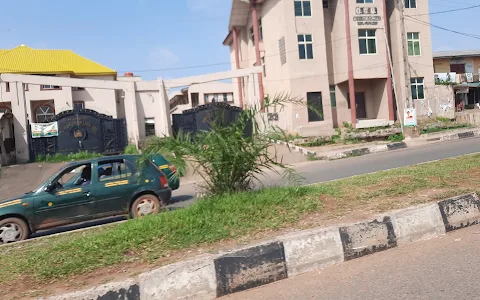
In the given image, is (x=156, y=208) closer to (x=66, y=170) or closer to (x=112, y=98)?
(x=66, y=170)

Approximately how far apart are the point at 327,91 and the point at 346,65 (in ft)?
8.19

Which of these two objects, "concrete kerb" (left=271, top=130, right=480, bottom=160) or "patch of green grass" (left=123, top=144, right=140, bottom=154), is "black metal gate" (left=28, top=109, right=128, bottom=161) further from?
"concrete kerb" (left=271, top=130, right=480, bottom=160)

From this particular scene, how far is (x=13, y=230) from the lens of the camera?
299 inches

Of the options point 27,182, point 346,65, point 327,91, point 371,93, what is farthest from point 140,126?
point 371,93

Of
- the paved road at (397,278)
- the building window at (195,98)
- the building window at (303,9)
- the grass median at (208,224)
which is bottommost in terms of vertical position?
the paved road at (397,278)

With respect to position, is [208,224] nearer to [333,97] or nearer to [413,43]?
[333,97]

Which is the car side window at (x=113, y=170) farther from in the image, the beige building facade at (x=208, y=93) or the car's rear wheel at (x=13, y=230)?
the beige building facade at (x=208, y=93)

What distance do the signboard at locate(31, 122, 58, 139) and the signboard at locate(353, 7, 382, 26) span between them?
2131 centimetres

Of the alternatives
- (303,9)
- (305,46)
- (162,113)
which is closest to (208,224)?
(162,113)

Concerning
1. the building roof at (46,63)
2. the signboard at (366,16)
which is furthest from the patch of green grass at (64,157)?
the signboard at (366,16)

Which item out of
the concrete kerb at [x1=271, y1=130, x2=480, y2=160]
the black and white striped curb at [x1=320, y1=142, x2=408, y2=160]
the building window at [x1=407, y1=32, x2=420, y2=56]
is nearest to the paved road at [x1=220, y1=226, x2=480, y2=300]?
the concrete kerb at [x1=271, y1=130, x2=480, y2=160]

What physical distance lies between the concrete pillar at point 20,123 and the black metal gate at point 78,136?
0.31 meters

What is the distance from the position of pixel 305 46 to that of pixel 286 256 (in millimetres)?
26514

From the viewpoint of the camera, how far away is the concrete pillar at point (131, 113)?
2581 cm
